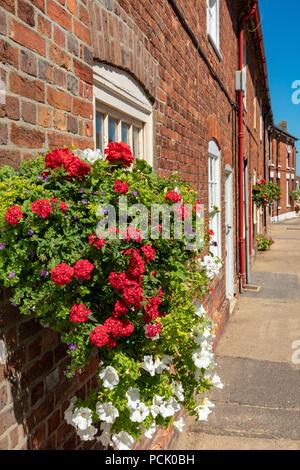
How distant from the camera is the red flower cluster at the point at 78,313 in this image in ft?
4.67

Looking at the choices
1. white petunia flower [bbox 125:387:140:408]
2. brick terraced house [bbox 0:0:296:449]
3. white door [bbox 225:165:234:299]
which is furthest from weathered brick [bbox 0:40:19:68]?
white door [bbox 225:165:234:299]

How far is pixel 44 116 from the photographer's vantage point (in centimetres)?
185

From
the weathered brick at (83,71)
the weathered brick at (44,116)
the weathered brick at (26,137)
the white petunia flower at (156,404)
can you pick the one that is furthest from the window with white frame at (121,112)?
the white petunia flower at (156,404)

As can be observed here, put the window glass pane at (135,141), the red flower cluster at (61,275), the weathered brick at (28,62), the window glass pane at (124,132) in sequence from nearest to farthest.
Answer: the red flower cluster at (61,275), the weathered brick at (28,62), the window glass pane at (124,132), the window glass pane at (135,141)

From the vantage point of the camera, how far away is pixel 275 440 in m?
3.42

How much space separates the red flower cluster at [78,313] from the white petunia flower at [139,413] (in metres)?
0.42

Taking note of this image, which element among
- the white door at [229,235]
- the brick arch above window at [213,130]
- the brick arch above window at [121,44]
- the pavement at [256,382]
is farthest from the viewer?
the white door at [229,235]

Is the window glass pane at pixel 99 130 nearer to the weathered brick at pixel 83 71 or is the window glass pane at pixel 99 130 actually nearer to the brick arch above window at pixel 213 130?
the weathered brick at pixel 83 71

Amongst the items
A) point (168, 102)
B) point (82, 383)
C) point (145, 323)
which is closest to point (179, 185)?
point (145, 323)

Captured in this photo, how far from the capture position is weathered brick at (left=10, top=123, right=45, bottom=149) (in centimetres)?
165

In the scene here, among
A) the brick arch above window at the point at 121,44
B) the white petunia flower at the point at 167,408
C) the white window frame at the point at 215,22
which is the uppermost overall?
the white window frame at the point at 215,22

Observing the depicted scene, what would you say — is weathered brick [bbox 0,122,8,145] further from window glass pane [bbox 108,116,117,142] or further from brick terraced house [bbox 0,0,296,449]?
window glass pane [bbox 108,116,117,142]

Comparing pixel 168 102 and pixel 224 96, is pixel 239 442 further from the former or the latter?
pixel 224 96

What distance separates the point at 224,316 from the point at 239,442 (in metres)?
2.88
